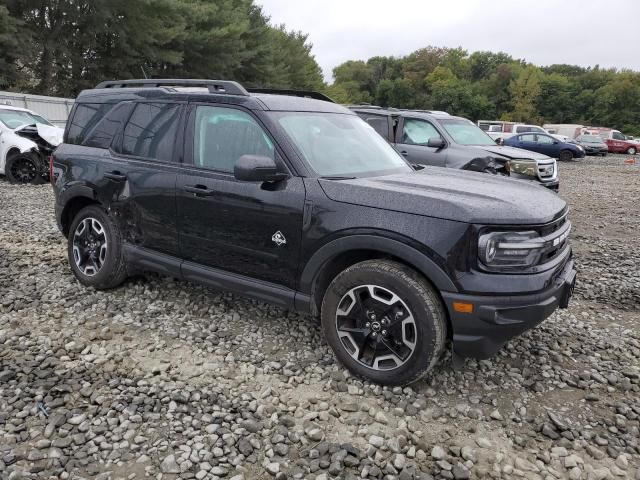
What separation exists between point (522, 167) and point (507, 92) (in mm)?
81806

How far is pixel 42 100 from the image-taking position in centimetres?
1786

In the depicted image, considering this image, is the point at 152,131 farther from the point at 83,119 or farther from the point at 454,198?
the point at 454,198

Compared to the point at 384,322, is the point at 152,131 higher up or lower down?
higher up

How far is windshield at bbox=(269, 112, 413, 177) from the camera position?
3.59 meters

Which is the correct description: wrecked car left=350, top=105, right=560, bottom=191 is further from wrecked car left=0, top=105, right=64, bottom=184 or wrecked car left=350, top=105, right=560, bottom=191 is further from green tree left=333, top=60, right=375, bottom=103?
green tree left=333, top=60, right=375, bottom=103

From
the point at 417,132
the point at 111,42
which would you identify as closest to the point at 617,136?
the point at 417,132

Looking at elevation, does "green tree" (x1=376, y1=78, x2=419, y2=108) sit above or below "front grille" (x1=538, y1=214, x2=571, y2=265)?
above

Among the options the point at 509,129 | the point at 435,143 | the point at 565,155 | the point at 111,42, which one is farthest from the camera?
the point at 509,129

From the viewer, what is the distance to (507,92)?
3248 inches

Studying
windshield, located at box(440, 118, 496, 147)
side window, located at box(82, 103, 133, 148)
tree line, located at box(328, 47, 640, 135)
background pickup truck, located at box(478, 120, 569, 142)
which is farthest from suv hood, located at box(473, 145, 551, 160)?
tree line, located at box(328, 47, 640, 135)

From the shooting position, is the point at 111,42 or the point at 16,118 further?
the point at 111,42

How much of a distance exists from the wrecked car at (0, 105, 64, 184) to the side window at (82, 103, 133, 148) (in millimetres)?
6676

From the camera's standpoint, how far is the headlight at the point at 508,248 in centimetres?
286

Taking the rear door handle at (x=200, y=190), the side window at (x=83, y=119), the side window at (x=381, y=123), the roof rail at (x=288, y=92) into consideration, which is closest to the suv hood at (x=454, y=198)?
→ the rear door handle at (x=200, y=190)
